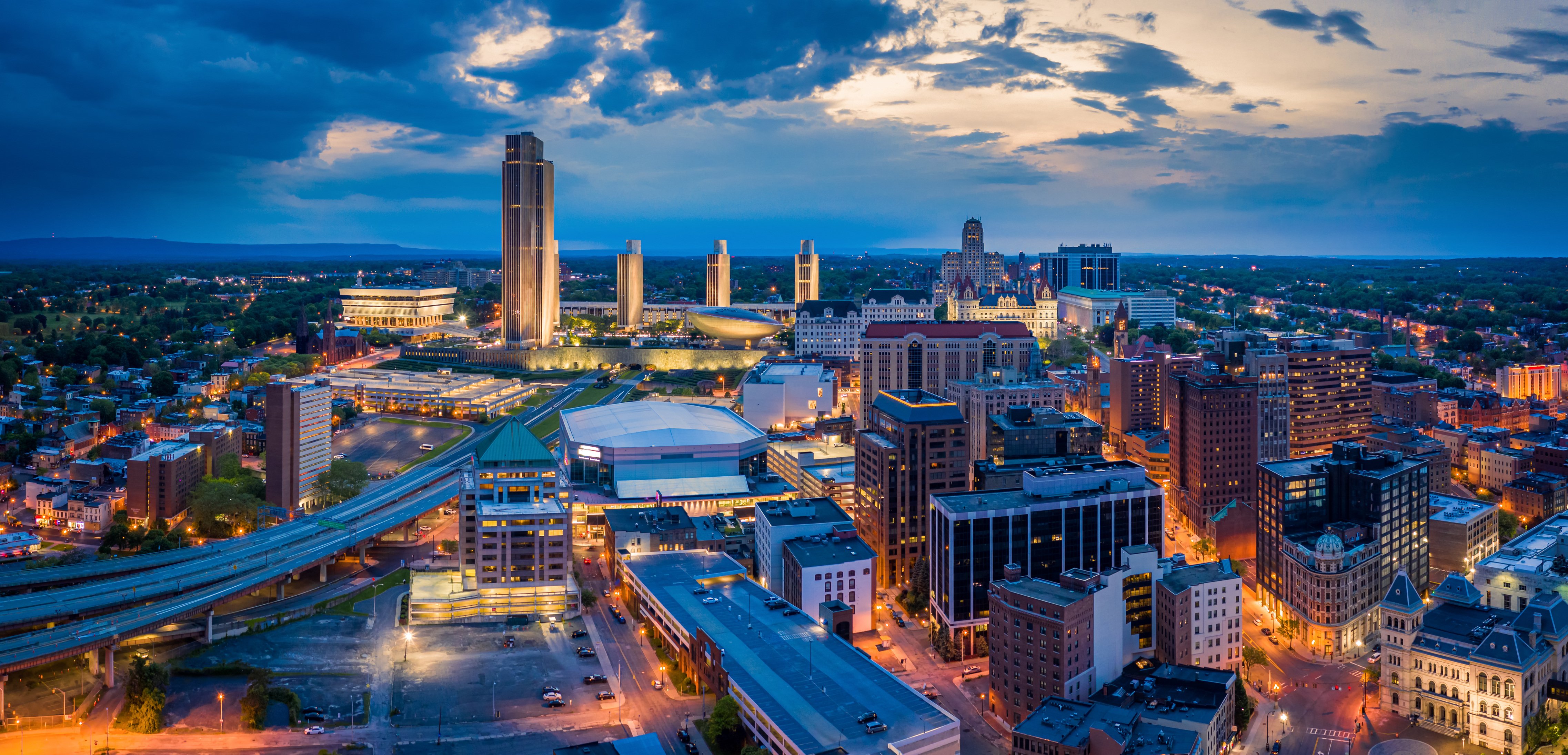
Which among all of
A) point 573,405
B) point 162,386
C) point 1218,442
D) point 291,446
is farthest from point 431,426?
point 1218,442

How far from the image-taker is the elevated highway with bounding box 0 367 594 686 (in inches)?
2010

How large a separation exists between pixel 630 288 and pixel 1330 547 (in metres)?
140

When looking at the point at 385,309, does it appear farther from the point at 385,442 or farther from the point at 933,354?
the point at 933,354

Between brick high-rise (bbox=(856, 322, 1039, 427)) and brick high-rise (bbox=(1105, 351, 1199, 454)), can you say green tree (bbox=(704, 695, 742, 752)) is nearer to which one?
brick high-rise (bbox=(1105, 351, 1199, 454))

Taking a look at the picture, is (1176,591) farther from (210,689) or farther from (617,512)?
(210,689)

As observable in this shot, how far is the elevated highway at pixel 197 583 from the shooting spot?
168 feet

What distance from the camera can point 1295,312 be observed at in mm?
186375

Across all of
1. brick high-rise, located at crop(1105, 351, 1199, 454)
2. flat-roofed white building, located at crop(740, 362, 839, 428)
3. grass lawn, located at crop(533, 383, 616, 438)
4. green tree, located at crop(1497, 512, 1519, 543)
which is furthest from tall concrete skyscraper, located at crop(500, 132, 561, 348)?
green tree, located at crop(1497, 512, 1519, 543)

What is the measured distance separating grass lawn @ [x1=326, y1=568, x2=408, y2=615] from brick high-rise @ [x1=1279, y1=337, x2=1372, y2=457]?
63.1m

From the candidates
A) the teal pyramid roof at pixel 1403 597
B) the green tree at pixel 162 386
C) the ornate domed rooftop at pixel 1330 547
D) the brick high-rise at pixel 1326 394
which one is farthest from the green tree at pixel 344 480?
the brick high-rise at pixel 1326 394

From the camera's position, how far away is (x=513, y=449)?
210ft

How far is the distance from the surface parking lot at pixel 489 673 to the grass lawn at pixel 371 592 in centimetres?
526

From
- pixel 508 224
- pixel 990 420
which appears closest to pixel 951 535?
pixel 990 420

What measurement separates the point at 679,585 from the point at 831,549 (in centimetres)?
797
